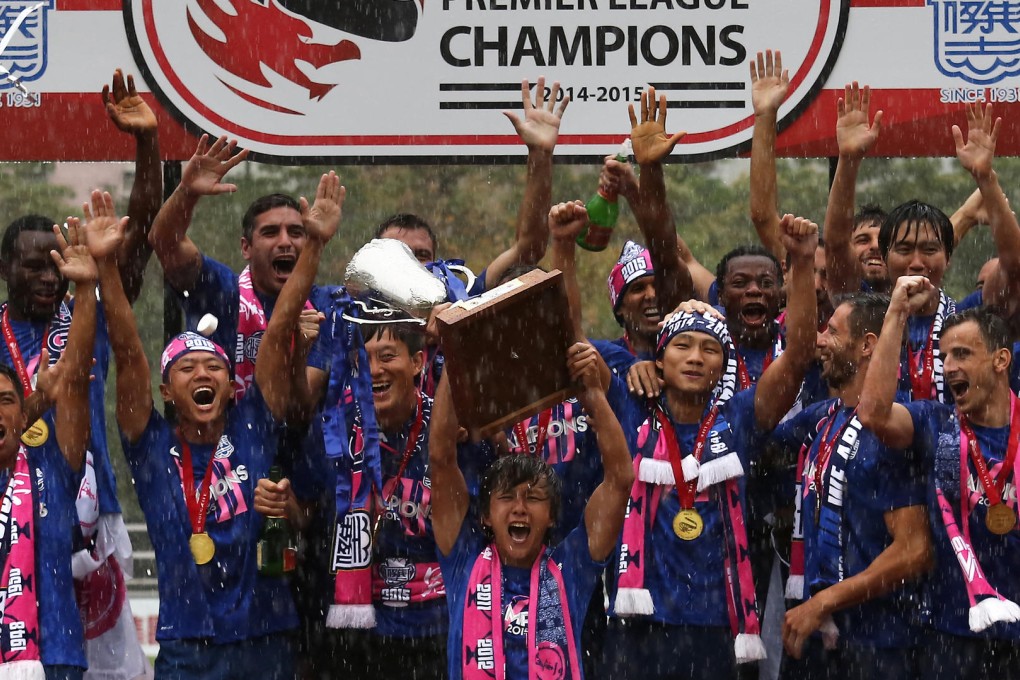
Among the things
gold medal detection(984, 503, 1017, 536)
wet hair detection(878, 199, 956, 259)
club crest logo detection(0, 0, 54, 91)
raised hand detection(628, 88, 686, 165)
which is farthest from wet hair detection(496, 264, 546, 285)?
club crest logo detection(0, 0, 54, 91)

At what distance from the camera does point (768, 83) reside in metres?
6.86

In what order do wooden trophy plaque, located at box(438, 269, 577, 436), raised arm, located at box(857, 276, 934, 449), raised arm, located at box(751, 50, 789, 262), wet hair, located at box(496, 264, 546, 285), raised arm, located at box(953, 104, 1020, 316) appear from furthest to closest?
raised arm, located at box(751, 50, 789, 262), raised arm, located at box(953, 104, 1020, 316), wet hair, located at box(496, 264, 546, 285), raised arm, located at box(857, 276, 934, 449), wooden trophy plaque, located at box(438, 269, 577, 436)

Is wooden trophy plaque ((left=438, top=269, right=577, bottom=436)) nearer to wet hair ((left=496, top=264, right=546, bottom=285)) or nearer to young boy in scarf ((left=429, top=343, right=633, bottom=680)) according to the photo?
young boy in scarf ((left=429, top=343, right=633, bottom=680))

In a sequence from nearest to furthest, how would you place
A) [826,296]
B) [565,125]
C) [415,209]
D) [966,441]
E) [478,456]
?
[966,441] → [478,456] → [826,296] → [565,125] → [415,209]

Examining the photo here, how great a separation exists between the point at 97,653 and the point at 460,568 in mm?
1731

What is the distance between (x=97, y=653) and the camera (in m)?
6.12

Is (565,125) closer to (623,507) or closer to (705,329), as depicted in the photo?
(705,329)

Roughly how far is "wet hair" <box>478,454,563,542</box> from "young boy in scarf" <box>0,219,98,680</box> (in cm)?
149

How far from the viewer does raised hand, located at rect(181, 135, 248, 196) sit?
20.0ft

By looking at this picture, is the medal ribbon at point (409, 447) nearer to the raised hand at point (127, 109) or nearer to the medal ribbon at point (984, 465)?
the raised hand at point (127, 109)

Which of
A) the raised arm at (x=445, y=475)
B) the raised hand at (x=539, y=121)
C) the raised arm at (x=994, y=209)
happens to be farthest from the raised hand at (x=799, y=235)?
the raised arm at (x=445, y=475)

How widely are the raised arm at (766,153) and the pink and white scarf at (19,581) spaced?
314 centimetres

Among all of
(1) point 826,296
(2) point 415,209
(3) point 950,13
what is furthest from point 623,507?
(2) point 415,209

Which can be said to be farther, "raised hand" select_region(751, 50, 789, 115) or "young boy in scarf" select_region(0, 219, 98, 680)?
"raised hand" select_region(751, 50, 789, 115)
